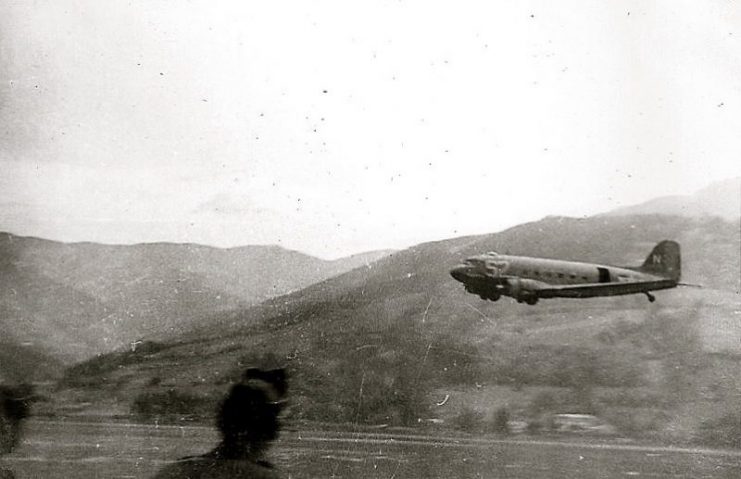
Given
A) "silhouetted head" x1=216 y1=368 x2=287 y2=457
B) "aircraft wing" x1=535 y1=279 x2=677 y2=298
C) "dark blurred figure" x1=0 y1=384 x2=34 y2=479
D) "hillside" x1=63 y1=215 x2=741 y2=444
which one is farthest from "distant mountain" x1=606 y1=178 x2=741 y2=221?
"dark blurred figure" x1=0 y1=384 x2=34 y2=479

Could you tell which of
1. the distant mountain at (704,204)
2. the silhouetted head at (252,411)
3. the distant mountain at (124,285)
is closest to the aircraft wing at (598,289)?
the distant mountain at (704,204)

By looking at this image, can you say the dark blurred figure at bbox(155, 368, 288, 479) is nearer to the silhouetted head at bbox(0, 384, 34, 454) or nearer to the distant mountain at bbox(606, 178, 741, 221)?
the silhouetted head at bbox(0, 384, 34, 454)

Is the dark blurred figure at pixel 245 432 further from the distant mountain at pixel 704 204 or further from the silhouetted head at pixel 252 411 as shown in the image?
the distant mountain at pixel 704 204

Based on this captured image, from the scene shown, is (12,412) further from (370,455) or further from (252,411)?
(370,455)

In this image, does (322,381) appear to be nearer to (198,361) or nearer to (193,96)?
(198,361)

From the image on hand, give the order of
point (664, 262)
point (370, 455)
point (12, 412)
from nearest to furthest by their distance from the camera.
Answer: point (664, 262), point (370, 455), point (12, 412)

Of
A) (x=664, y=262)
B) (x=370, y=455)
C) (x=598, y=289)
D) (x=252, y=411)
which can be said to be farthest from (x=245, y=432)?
(x=664, y=262)
